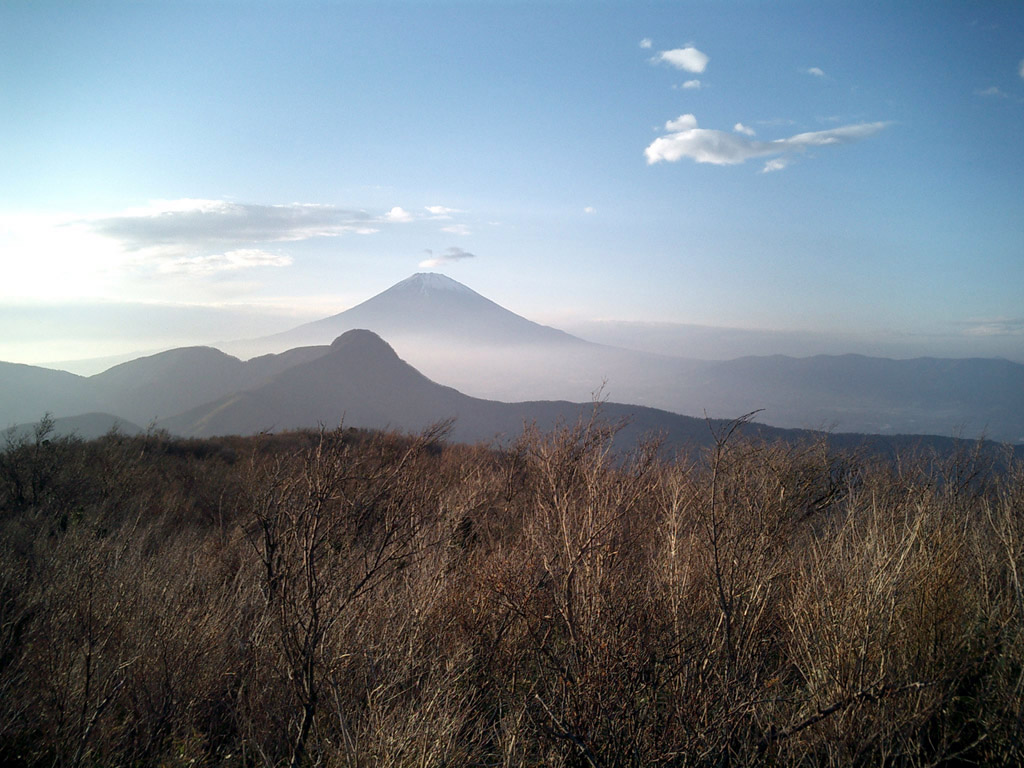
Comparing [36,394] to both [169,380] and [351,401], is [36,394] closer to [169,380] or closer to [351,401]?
[351,401]

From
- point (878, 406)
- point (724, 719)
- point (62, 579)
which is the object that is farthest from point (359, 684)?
point (878, 406)

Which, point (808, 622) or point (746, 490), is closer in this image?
point (808, 622)

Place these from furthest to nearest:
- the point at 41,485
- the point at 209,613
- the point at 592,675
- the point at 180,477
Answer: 1. the point at 180,477
2. the point at 41,485
3. the point at 209,613
4. the point at 592,675

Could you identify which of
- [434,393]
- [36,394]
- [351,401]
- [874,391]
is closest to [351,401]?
[351,401]

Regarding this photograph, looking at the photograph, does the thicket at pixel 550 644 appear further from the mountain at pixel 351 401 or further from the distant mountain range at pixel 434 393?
the mountain at pixel 351 401

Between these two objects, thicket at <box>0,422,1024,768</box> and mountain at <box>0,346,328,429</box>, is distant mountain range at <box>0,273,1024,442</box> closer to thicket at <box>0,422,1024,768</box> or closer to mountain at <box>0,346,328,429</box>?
mountain at <box>0,346,328,429</box>

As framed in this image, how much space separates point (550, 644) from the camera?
13.9 feet

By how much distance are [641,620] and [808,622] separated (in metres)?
1.24

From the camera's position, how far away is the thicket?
11.8 feet

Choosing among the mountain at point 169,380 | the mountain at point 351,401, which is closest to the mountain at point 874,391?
the mountain at point 351,401

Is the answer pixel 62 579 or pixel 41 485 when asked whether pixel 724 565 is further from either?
pixel 41 485

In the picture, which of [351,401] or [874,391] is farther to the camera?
[874,391]

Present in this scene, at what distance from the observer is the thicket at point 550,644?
3.59m

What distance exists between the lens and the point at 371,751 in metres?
3.60
